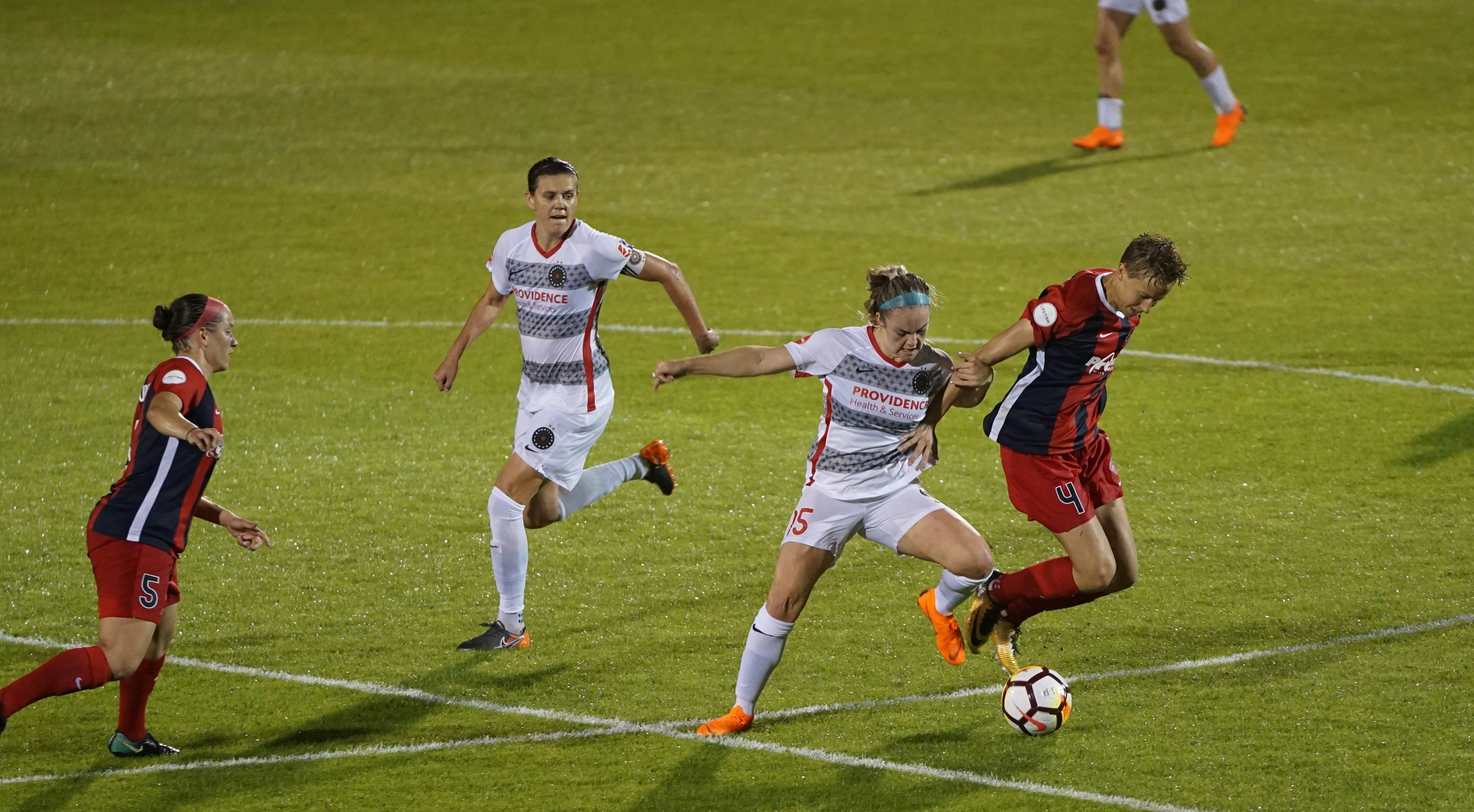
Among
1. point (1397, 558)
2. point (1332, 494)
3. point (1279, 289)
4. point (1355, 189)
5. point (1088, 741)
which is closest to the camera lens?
point (1088, 741)

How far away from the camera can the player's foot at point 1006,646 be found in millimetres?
6656

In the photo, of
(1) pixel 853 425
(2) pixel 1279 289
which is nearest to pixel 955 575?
(1) pixel 853 425

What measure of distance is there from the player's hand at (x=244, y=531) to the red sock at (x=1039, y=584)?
3016mm

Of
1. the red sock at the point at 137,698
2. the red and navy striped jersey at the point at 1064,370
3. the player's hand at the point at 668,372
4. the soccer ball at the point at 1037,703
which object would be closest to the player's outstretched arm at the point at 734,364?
the player's hand at the point at 668,372

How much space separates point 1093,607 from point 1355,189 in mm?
10139

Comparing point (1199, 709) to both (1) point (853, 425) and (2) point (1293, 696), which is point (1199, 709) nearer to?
(2) point (1293, 696)

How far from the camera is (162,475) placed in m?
5.80

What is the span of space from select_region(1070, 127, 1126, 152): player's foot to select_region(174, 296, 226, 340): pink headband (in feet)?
42.5

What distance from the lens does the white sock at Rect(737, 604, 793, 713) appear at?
6051mm

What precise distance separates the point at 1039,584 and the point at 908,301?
142 centimetres

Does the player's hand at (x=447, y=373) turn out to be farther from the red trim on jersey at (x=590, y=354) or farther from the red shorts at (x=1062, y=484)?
the red shorts at (x=1062, y=484)

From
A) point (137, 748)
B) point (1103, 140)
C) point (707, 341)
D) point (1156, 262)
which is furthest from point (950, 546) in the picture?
point (1103, 140)

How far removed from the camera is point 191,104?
19359 millimetres

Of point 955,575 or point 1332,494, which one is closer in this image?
point 955,575
